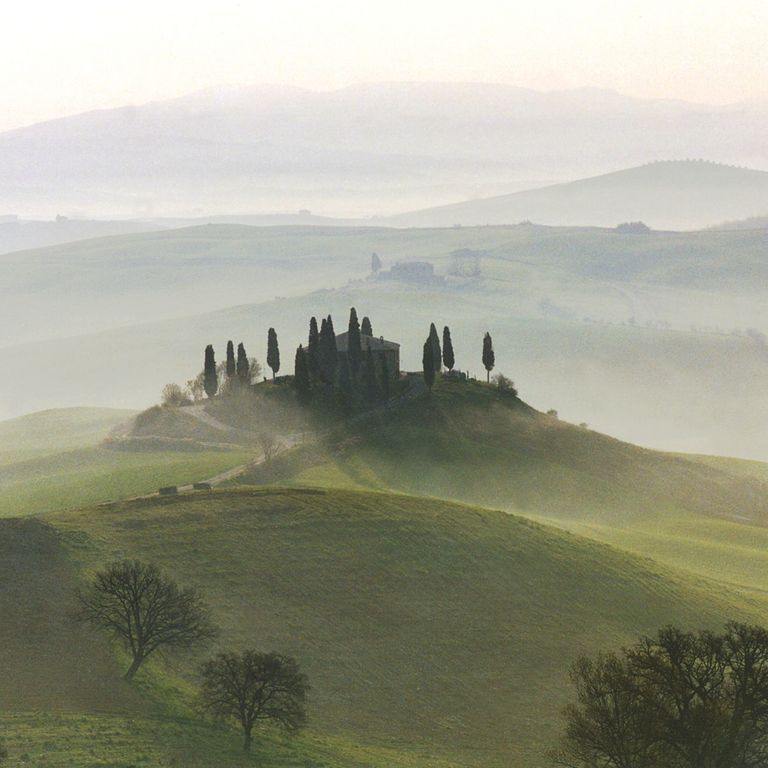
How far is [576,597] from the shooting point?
299 feet

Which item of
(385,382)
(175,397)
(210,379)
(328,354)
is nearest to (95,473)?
(210,379)

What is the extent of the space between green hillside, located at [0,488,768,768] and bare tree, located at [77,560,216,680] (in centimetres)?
168

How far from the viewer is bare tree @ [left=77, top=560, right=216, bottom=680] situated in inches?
2657

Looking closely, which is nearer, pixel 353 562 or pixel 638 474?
pixel 353 562

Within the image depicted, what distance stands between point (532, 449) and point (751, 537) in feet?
98.3

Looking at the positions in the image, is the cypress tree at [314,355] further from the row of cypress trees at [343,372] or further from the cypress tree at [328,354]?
the cypress tree at [328,354]

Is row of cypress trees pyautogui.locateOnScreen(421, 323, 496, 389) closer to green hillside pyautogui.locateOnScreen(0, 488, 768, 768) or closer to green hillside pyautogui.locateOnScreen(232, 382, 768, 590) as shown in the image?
green hillside pyautogui.locateOnScreen(232, 382, 768, 590)

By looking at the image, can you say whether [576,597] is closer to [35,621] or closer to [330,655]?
[330,655]

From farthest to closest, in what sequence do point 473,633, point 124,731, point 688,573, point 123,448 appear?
point 123,448 < point 688,573 < point 473,633 < point 124,731

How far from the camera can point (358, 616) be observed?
79.9m

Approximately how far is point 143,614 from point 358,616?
1617 cm

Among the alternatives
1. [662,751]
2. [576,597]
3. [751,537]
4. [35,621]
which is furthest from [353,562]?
[751,537]

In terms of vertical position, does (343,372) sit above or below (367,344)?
below

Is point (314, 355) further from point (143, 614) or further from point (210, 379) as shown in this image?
point (143, 614)
